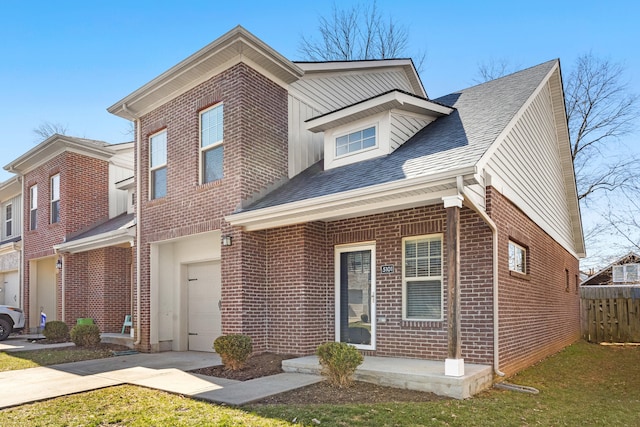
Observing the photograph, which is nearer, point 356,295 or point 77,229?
point 356,295

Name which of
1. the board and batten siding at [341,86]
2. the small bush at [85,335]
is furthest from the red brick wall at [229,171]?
the small bush at [85,335]

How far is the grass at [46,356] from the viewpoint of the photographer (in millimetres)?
9547

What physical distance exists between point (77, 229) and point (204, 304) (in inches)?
266

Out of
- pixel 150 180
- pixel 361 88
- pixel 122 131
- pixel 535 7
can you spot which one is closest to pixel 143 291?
pixel 150 180

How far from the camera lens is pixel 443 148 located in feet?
27.5

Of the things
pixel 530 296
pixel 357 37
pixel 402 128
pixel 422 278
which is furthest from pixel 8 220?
pixel 530 296

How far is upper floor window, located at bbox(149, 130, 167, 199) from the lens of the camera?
1180 centimetres

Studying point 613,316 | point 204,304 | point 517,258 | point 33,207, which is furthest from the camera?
point 33,207

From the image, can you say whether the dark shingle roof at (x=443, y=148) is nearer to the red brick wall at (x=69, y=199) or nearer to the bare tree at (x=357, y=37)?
the red brick wall at (x=69, y=199)

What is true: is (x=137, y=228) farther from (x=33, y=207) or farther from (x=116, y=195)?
(x=33, y=207)

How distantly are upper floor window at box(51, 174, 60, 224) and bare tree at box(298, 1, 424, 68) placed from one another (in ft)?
40.0

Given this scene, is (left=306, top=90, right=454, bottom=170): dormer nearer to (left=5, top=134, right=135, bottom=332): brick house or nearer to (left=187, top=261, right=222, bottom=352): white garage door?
(left=187, top=261, right=222, bottom=352): white garage door

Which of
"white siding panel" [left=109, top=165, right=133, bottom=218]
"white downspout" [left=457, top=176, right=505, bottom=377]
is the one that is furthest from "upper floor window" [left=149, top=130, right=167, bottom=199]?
"white downspout" [left=457, top=176, right=505, bottom=377]

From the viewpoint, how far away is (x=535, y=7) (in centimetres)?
1159
